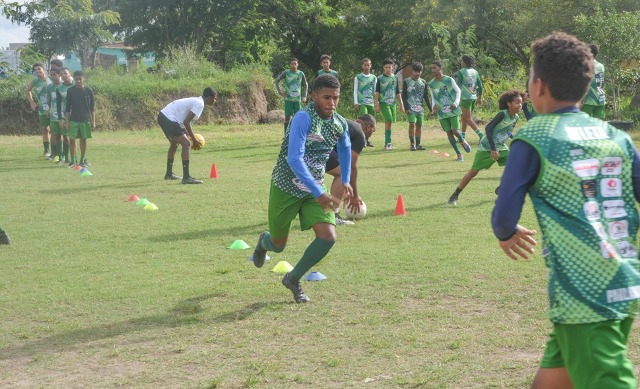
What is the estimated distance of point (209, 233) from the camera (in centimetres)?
1094

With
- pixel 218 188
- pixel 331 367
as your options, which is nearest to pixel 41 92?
pixel 218 188

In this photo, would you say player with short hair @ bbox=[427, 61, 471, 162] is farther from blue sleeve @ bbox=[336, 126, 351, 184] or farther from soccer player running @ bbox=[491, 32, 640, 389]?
soccer player running @ bbox=[491, 32, 640, 389]

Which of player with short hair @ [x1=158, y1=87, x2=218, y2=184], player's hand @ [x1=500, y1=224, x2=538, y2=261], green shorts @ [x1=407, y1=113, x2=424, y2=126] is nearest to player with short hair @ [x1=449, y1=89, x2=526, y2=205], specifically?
player with short hair @ [x1=158, y1=87, x2=218, y2=184]

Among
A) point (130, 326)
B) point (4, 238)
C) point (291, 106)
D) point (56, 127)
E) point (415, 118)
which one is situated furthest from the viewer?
point (291, 106)

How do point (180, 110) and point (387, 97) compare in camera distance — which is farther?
point (387, 97)

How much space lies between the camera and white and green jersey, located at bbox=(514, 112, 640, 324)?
3.46 metres

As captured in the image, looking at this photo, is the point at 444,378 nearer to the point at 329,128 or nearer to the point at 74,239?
the point at 329,128

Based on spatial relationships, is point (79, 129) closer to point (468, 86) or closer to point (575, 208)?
point (468, 86)

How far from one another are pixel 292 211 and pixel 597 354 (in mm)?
4291

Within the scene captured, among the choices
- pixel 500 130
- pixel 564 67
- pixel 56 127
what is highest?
pixel 564 67

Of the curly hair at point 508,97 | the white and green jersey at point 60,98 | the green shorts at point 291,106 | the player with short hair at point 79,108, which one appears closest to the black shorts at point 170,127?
the player with short hair at point 79,108

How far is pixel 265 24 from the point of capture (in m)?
46.1

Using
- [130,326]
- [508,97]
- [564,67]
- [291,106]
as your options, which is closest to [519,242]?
[564,67]

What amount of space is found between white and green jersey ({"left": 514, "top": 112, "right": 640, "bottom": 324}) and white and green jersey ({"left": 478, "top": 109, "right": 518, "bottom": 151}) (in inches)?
329
